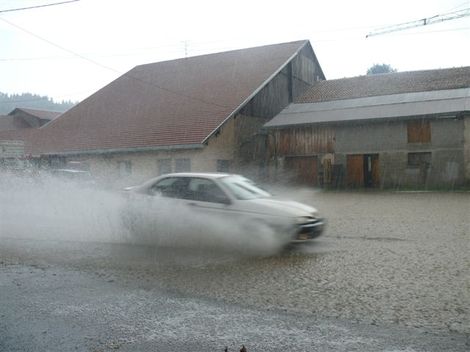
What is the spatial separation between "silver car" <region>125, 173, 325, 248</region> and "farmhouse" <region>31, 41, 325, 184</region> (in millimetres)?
12403

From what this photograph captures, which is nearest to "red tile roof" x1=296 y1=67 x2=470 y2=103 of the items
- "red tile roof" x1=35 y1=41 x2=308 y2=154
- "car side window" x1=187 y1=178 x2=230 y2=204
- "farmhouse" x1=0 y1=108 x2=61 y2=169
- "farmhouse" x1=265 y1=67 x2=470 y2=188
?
"farmhouse" x1=265 y1=67 x2=470 y2=188

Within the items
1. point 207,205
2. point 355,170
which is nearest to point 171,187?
point 207,205

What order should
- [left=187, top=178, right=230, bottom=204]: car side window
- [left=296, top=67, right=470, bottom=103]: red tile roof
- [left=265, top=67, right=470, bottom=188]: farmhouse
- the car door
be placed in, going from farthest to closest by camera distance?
[left=296, top=67, right=470, bottom=103]: red tile roof < [left=265, top=67, right=470, bottom=188]: farmhouse < [left=187, top=178, right=230, bottom=204]: car side window < the car door

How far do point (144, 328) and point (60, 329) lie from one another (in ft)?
2.91

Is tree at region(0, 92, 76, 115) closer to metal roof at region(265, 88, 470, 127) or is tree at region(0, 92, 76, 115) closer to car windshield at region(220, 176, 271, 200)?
metal roof at region(265, 88, 470, 127)

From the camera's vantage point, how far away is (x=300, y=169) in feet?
88.5

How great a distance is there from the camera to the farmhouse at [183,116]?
78.0 feet

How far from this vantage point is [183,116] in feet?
82.9

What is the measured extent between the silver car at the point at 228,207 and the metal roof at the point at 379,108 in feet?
56.6

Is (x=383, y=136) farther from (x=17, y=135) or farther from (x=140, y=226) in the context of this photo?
(x=17, y=135)

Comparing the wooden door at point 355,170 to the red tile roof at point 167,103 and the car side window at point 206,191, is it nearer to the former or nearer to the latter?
the red tile roof at point 167,103

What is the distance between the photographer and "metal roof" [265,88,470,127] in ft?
78.5

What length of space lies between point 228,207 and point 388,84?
24195 mm

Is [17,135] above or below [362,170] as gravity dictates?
above
